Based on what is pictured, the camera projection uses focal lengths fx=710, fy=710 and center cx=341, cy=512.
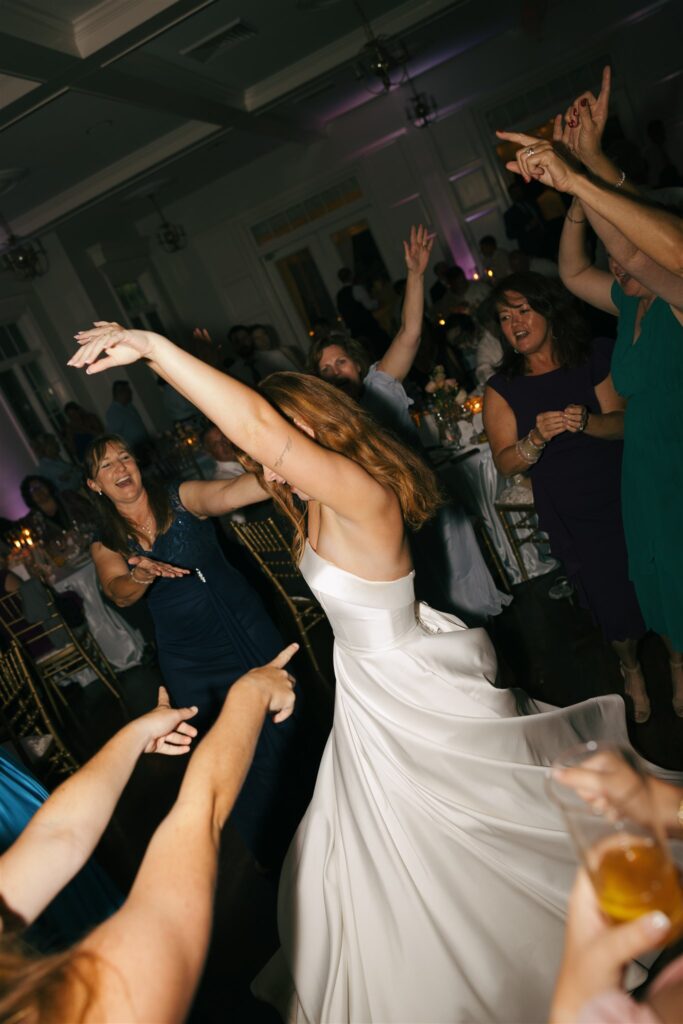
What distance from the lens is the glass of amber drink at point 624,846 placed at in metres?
0.73

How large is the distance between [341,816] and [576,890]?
3.87 feet

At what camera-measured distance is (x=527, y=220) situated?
29.1ft

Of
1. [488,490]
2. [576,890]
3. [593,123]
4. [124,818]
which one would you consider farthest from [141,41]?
[576,890]

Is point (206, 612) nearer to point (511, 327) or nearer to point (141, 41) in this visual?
point (511, 327)

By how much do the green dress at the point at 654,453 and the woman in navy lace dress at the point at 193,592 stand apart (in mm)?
1340

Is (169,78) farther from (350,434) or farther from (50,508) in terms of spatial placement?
(350,434)

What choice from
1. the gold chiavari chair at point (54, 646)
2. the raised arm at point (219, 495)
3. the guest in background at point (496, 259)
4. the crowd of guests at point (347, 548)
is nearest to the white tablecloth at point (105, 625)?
the gold chiavari chair at point (54, 646)

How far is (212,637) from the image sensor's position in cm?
271

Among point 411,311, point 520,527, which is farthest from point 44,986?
point 520,527

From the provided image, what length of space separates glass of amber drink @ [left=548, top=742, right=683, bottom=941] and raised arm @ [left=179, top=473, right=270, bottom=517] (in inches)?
71.3

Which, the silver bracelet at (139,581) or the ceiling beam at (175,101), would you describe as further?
the ceiling beam at (175,101)

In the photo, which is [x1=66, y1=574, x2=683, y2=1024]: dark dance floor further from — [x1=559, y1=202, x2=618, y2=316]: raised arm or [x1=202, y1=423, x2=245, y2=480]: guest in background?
[x1=202, y1=423, x2=245, y2=480]: guest in background

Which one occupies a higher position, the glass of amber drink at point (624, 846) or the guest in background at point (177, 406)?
the guest in background at point (177, 406)

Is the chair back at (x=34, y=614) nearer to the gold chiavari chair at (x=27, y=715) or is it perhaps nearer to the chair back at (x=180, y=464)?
the gold chiavari chair at (x=27, y=715)
